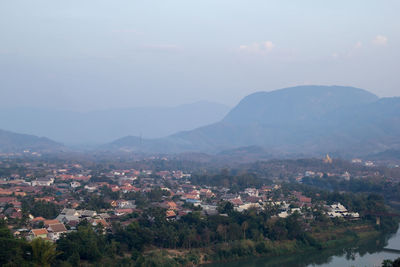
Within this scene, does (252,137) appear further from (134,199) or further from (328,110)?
(134,199)

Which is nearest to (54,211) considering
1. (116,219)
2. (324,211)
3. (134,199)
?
(116,219)

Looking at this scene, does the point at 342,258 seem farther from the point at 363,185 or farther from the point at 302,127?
the point at 302,127

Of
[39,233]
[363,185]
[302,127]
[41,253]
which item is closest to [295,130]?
[302,127]

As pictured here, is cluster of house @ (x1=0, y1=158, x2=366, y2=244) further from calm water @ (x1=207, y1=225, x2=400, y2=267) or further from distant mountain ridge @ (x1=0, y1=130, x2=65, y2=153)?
distant mountain ridge @ (x1=0, y1=130, x2=65, y2=153)

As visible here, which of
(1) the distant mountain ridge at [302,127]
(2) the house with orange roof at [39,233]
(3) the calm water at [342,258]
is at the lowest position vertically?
(3) the calm water at [342,258]

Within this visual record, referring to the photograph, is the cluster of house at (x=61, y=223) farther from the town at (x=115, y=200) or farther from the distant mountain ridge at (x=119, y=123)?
the distant mountain ridge at (x=119, y=123)

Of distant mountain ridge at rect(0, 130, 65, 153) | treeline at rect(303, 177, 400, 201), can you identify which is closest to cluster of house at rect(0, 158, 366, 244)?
treeline at rect(303, 177, 400, 201)

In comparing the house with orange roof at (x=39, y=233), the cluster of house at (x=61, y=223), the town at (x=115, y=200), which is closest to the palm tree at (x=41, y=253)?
the town at (x=115, y=200)
